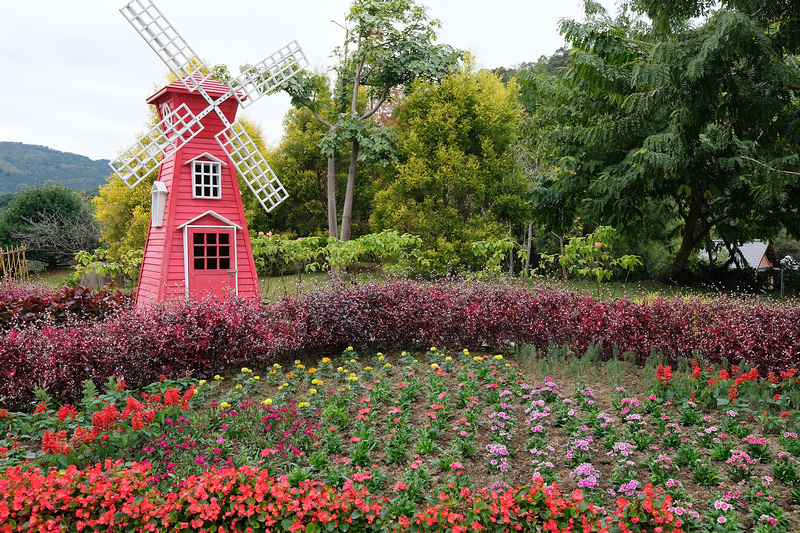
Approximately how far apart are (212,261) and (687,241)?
1190 cm

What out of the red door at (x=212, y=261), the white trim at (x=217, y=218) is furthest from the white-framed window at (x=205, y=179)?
the red door at (x=212, y=261)

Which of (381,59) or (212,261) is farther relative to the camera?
(381,59)

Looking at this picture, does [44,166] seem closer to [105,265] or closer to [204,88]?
[105,265]

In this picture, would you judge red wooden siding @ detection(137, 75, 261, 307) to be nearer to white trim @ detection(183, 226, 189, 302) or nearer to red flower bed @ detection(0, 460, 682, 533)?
white trim @ detection(183, 226, 189, 302)

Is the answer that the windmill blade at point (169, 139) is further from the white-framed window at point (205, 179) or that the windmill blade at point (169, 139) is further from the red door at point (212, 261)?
the red door at point (212, 261)

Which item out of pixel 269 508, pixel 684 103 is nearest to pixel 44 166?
pixel 684 103

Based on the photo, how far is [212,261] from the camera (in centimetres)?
930

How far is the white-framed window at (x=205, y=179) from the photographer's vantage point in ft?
30.4

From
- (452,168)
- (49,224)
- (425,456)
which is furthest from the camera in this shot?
(49,224)

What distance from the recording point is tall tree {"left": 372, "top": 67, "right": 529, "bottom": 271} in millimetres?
14312

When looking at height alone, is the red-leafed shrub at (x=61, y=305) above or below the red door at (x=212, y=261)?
below

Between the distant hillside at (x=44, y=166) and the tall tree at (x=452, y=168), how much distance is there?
37774 millimetres

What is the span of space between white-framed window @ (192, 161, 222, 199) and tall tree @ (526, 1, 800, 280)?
582cm

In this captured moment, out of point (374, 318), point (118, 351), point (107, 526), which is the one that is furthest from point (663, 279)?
point (107, 526)
